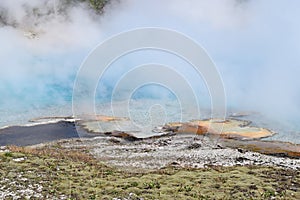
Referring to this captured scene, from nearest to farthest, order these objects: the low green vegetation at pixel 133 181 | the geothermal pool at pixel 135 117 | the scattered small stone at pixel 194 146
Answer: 1. the low green vegetation at pixel 133 181
2. the scattered small stone at pixel 194 146
3. the geothermal pool at pixel 135 117

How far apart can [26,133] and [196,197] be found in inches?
1138

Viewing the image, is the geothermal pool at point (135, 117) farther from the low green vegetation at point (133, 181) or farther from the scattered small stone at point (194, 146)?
the low green vegetation at point (133, 181)

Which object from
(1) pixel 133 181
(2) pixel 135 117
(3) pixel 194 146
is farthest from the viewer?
(2) pixel 135 117

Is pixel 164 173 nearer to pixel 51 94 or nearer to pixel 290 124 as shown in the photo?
pixel 290 124

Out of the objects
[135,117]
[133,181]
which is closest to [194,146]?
[133,181]

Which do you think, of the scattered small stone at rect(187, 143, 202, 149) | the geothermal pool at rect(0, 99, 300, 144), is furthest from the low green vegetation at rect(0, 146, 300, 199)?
the geothermal pool at rect(0, 99, 300, 144)

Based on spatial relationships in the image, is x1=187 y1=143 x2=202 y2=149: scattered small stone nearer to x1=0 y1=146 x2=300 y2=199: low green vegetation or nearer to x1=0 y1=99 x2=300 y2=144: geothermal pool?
x1=0 y1=99 x2=300 y2=144: geothermal pool

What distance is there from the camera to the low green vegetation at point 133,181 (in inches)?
884

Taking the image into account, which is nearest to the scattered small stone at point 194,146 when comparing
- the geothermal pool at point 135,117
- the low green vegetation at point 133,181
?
the geothermal pool at point 135,117

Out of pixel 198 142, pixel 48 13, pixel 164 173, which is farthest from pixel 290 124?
pixel 48 13

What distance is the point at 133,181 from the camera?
24812mm

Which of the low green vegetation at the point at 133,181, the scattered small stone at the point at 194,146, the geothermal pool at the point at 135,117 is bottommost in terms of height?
the low green vegetation at the point at 133,181

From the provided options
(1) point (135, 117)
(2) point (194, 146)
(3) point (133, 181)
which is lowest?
(3) point (133, 181)

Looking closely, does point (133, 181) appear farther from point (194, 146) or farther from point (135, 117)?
point (135, 117)
